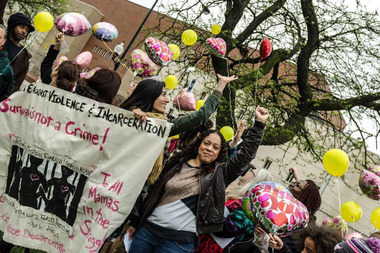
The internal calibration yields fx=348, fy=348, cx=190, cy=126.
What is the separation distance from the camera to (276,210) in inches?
93.4

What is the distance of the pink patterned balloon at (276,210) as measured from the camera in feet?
7.72

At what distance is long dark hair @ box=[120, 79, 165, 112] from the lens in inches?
109

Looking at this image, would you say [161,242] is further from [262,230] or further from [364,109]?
[364,109]

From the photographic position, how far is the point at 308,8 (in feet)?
27.9

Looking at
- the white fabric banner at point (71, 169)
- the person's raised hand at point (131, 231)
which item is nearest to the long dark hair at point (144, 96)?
the white fabric banner at point (71, 169)

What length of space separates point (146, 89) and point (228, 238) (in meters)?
1.37

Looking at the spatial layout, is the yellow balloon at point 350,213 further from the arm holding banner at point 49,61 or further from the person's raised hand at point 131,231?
the arm holding banner at point 49,61

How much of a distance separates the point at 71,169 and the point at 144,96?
0.79 meters

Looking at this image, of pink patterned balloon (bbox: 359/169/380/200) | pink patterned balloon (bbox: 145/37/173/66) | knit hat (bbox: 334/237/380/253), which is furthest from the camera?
pink patterned balloon (bbox: 145/37/173/66)

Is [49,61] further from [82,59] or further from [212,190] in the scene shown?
[212,190]

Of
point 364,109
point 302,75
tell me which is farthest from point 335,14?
point 364,109

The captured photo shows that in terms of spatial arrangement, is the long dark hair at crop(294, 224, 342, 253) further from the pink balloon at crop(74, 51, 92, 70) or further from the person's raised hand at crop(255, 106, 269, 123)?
the pink balloon at crop(74, 51, 92, 70)

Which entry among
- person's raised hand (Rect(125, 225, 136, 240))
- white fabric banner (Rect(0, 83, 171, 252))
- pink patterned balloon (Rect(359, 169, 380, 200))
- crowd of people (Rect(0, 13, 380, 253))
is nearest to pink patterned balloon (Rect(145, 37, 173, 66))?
crowd of people (Rect(0, 13, 380, 253))

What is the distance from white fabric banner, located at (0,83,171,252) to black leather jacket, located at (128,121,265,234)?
15 centimetres
